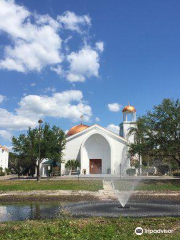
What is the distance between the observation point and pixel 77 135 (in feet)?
149

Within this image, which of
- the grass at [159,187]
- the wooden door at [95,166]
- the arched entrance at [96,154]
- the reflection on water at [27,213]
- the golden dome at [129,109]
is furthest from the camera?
the golden dome at [129,109]

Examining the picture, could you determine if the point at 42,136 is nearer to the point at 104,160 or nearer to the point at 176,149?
the point at 104,160

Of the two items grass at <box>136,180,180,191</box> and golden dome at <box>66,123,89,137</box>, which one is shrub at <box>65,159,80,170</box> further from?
grass at <box>136,180,180,191</box>

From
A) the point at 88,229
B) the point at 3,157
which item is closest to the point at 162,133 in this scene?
the point at 88,229

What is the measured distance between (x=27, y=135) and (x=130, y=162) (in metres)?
16.5

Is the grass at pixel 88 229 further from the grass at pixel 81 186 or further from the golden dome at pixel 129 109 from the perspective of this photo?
the golden dome at pixel 129 109

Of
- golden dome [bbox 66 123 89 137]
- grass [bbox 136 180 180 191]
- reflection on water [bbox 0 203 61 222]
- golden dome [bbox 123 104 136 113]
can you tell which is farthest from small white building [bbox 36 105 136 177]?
reflection on water [bbox 0 203 61 222]

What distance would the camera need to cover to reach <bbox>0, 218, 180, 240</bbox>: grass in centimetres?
782

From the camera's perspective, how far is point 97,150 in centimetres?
4672

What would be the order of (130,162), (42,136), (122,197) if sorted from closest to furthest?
(122,197) < (42,136) < (130,162)

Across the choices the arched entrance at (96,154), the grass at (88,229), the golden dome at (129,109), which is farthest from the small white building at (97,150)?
the grass at (88,229)

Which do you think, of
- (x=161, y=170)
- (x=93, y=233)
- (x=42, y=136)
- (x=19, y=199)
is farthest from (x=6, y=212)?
(x=161, y=170)

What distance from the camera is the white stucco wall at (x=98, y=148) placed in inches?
1743

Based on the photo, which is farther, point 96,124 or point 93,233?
point 96,124
